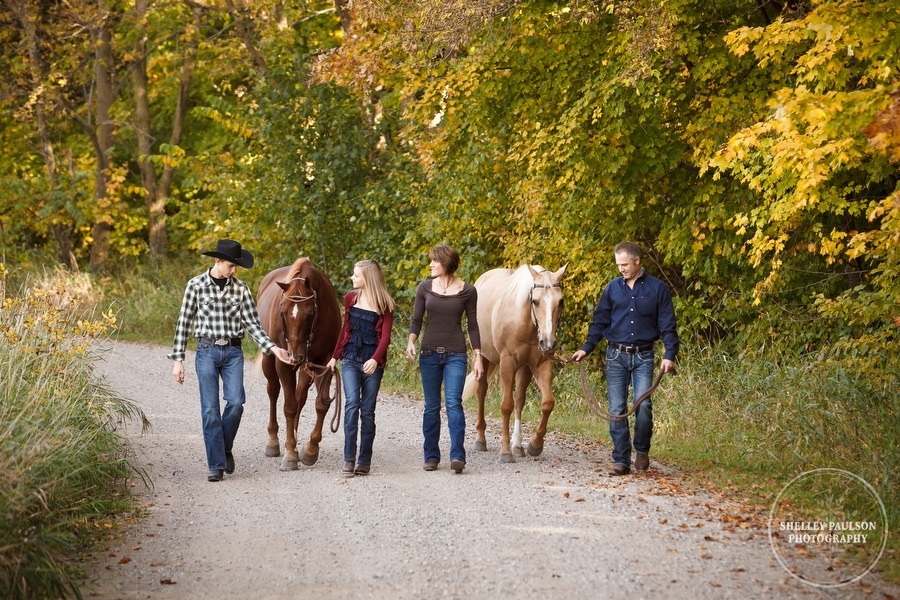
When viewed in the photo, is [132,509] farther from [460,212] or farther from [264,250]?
[264,250]

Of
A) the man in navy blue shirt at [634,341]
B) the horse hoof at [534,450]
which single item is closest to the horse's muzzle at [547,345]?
the man in navy blue shirt at [634,341]

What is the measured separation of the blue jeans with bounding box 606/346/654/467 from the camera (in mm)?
8234

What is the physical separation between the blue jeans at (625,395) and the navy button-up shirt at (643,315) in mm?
147

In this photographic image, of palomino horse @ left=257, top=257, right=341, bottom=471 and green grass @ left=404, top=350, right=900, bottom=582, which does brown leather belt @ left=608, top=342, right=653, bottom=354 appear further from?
palomino horse @ left=257, top=257, right=341, bottom=471

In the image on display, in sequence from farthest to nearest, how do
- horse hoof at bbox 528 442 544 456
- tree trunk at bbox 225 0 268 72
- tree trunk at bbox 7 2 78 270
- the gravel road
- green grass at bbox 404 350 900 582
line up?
tree trunk at bbox 7 2 78 270 → tree trunk at bbox 225 0 268 72 → horse hoof at bbox 528 442 544 456 → green grass at bbox 404 350 900 582 → the gravel road


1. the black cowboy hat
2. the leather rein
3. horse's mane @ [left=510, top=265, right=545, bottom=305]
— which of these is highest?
the black cowboy hat

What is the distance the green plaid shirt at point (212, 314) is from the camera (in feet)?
26.9

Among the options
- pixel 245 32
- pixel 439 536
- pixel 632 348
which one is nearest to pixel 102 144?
pixel 245 32

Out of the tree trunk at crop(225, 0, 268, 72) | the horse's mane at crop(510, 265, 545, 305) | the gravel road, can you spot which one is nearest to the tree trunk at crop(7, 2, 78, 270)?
the tree trunk at crop(225, 0, 268, 72)

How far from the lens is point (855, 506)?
22.0ft

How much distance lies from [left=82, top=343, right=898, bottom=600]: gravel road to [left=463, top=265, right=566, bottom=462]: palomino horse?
356 mm

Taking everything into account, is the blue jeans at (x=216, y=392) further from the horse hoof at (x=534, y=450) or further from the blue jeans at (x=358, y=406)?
the horse hoof at (x=534, y=450)

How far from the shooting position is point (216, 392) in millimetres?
8242

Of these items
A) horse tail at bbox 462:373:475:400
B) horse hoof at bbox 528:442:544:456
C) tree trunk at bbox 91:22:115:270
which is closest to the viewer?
horse hoof at bbox 528:442:544:456
